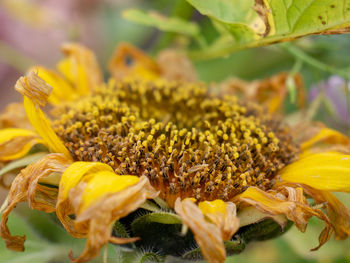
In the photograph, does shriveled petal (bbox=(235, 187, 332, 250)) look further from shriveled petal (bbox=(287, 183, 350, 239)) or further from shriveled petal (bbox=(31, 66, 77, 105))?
shriveled petal (bbox=(31, 66, 77, 105))

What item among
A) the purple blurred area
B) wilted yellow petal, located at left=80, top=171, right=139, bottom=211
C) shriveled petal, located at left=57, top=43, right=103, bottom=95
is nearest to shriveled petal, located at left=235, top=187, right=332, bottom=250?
wilted yellow petal, located at left=80, top=171, right=139, bottom=211

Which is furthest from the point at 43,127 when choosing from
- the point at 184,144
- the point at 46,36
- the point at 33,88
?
the point at 46,36

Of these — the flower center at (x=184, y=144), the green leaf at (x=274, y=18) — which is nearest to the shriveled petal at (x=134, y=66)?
the flower center at (x=184, y=144)

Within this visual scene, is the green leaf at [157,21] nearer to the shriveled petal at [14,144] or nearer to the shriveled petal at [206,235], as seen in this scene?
the shriveled petal at [14,144]

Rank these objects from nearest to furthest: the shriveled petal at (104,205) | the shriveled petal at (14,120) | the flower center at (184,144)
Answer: the shriveled petal at (104,205) < the flower center at (184,144) < the shriveled petal at (14,120)

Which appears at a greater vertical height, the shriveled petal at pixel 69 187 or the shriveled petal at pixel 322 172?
the shriveled petal at pixel 69 187

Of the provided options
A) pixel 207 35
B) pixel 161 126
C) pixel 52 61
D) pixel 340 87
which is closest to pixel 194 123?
pixel 161 126

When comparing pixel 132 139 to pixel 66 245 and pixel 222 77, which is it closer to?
pixel 66 245
